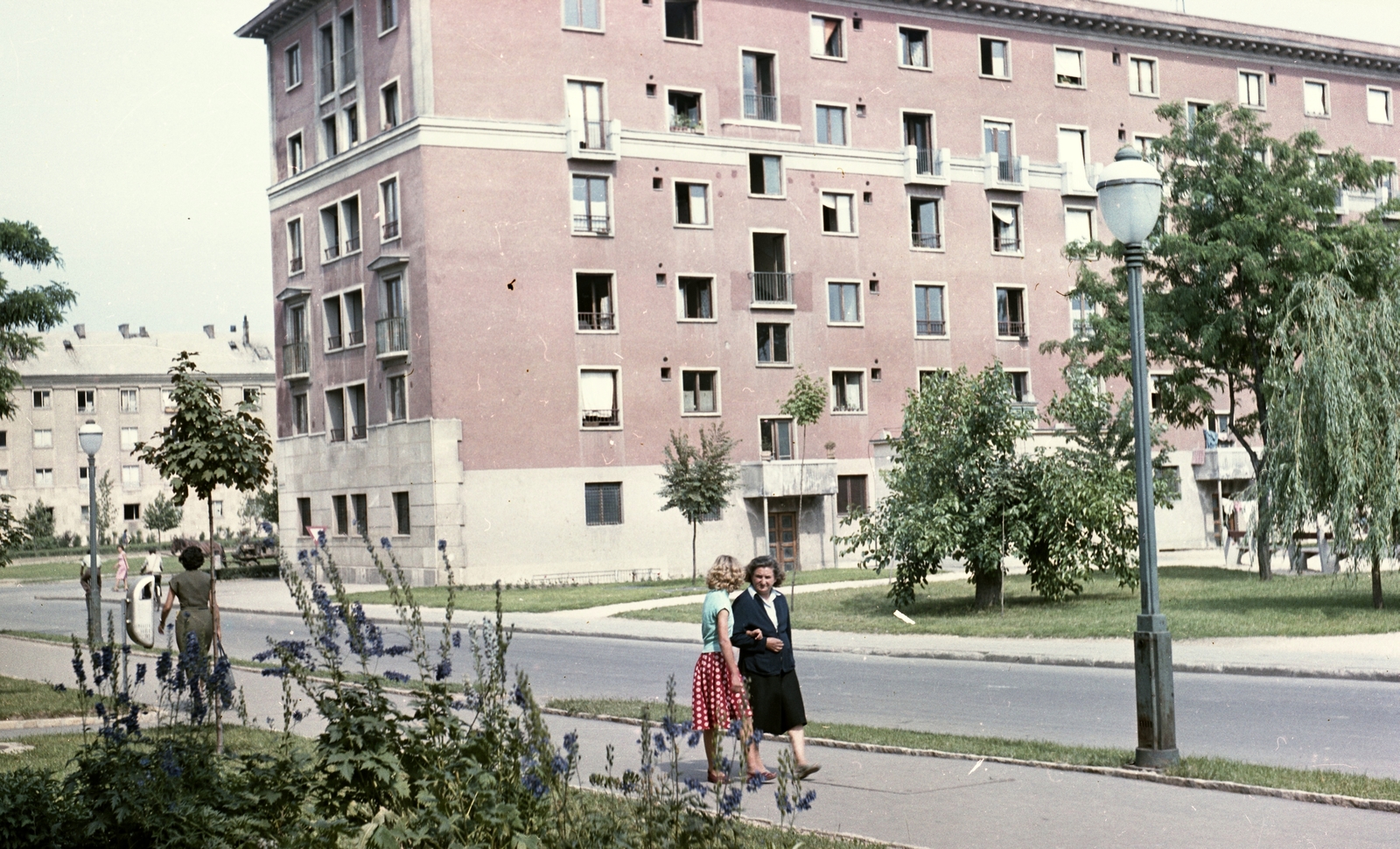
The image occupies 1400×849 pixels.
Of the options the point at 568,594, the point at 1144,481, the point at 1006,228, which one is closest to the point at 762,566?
the point at 1144,481

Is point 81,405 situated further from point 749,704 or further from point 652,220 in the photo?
point 749,704

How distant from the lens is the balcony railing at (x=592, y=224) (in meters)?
47.4

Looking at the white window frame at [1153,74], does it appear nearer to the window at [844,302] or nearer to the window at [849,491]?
the window at [844,302]

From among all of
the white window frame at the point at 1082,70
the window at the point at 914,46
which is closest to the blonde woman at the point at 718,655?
the window at the point at 914,46

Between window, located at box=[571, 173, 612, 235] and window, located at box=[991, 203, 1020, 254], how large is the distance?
51.5 feet

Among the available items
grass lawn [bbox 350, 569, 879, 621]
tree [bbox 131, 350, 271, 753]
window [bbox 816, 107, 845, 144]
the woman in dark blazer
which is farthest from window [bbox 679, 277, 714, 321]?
the woman in dark blazer

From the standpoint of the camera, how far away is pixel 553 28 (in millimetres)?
47344

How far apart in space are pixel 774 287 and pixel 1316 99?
89.0 ft

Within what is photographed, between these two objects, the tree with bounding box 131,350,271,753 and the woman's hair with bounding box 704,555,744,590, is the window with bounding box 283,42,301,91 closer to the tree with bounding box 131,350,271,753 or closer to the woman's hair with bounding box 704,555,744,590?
the tree with bounding box 131,350,271,753

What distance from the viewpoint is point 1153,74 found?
190 feet

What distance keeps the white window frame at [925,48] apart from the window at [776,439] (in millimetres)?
13759

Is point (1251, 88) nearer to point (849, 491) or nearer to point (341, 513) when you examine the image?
point (849, 491)

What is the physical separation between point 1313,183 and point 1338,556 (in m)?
14.4

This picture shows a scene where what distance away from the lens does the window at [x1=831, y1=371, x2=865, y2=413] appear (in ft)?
171
